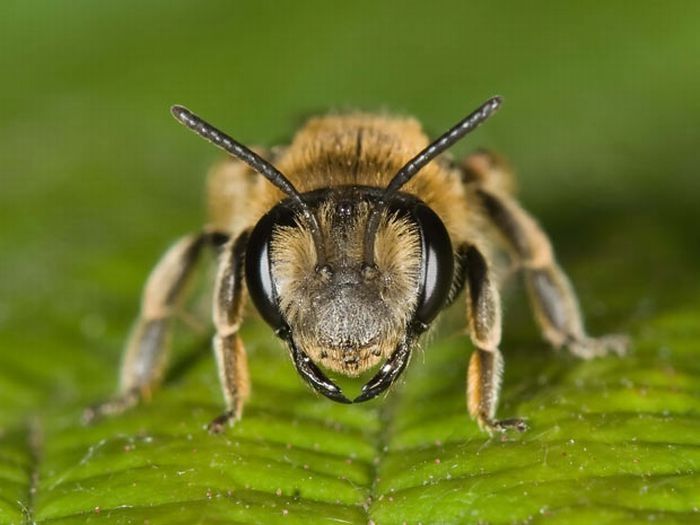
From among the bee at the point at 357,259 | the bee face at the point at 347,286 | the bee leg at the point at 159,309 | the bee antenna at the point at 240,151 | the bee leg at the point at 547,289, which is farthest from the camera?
the bee leg at the point at 159,309

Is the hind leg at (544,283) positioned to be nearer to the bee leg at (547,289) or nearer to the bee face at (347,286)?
the bee leg at (547,289)

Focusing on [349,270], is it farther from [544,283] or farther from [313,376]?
[544,283]

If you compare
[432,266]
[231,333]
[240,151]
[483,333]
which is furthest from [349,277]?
[231,333]

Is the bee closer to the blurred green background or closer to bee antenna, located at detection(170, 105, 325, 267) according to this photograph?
bee antenna, located at detection(170, 105, 325, 267)

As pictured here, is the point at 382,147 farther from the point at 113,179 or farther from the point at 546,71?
the point at 546,71

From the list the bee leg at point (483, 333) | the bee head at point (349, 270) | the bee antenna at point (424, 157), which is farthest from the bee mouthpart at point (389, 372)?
the bee leg at point (483, 333)

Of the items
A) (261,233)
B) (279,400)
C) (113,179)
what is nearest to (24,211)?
(113,179)
